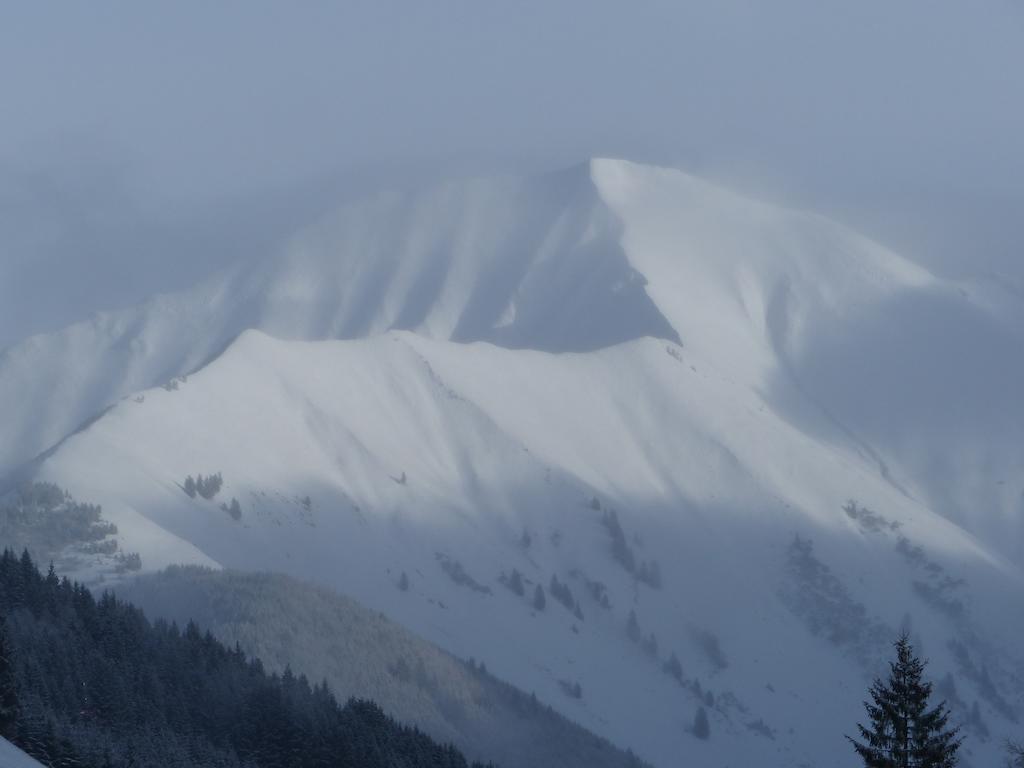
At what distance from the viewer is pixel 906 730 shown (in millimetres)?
52219

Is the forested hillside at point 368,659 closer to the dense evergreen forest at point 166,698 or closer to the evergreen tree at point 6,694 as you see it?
the dense evergreen forest at point 166,698

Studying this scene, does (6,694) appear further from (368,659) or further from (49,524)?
(49,524)

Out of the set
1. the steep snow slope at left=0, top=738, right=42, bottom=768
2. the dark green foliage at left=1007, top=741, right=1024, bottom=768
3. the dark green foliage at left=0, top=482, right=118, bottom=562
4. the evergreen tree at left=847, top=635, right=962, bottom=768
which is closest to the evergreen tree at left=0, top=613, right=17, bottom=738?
the steep snow slope at left=0, top=738, right=42, bottom=768

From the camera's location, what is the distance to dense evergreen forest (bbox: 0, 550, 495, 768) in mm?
89938

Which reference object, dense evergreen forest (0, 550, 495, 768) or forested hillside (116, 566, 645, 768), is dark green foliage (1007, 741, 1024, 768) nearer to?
dense evergreen forest (0, 550, 495, 768)

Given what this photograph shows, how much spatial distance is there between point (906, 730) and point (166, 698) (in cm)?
6298

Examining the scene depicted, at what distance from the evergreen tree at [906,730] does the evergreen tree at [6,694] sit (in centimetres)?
3375

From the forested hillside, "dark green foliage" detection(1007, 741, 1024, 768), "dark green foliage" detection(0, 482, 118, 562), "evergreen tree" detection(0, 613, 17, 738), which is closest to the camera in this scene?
"dark green foliage" detection(1007, 741, 1024, 768)

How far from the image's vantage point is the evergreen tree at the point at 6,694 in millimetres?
66375

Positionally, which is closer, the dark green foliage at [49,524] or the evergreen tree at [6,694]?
the evergreen tree at [6,694]

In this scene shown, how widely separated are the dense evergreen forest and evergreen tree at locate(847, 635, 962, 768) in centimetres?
3579

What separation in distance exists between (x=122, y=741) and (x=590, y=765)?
9497 cm

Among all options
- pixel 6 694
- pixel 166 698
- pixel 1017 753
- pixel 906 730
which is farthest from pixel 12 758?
pixel 166 698

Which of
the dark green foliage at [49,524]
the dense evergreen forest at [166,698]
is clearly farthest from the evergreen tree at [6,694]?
the dark green foliage at [49,524]
